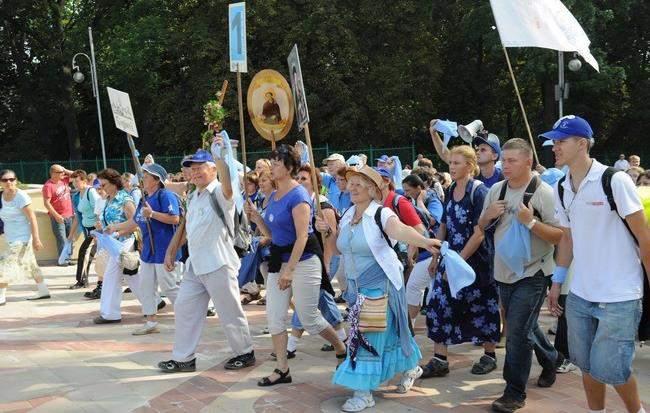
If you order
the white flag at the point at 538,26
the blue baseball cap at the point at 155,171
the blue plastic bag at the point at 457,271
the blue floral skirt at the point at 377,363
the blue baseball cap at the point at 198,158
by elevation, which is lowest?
the blue floral skirt at the point at 377,363

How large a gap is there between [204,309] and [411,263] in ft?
6.43

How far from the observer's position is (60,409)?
16.9 ft

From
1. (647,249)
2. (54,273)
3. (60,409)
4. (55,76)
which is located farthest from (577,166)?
(55,76)

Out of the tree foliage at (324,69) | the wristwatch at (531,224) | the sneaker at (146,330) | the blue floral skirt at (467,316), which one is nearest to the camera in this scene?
the wristwatch at (531,224)

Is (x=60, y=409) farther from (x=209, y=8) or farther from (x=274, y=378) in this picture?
(x=209, y=8)

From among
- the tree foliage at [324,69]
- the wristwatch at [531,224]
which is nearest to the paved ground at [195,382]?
the wristwatch at [531,224]

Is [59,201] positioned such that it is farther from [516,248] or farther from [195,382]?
[516,248]

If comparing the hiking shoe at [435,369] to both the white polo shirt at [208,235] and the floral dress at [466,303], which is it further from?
the white polo shirt at [208,235]

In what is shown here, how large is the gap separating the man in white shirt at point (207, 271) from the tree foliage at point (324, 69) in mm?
23227

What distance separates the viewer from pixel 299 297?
5535 millimetres

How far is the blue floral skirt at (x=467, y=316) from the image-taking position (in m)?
5.55

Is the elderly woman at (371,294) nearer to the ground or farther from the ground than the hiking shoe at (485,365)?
farther from the ground

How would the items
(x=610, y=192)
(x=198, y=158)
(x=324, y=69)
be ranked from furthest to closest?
(x=324, y=69) → (x=198, y=158) → (x=610, y=192)

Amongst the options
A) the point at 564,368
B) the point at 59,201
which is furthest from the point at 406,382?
the point at 59,201
